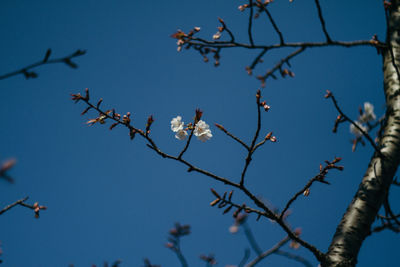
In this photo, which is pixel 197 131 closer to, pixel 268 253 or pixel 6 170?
pixel 268 253

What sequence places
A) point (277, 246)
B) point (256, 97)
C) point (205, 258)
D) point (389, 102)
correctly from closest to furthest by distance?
point (256, 97)
point (277, 246)
point (389, 102)
point (205, 258)

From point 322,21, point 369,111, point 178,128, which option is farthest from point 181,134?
point 369,111

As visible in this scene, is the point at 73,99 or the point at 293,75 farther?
the point at 293,75

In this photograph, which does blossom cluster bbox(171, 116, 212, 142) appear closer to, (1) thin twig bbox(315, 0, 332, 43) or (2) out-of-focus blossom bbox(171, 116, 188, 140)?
(2) out-of-focus blossom bbox(171, 116, 188, 140)

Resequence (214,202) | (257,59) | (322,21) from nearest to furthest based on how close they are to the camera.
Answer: (214,202), (322,21), (257,59)

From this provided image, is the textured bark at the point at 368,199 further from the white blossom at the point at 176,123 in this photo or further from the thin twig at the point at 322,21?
the white blossom at the point at 176,123

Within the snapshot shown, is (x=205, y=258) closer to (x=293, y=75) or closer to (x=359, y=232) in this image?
(x=359, y=232)

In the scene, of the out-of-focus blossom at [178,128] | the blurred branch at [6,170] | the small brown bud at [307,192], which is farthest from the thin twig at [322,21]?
the blurred branch at [6,170]

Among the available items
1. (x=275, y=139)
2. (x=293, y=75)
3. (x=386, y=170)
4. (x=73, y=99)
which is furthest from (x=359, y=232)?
(x=73, y=99)

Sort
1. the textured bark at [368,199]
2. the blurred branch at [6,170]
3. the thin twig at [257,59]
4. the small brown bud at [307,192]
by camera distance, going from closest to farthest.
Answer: the blurred branch at [6,170]
the textured bark at [368,199]
the small brown bud at [307,192]
the thin twig at [257,59]
